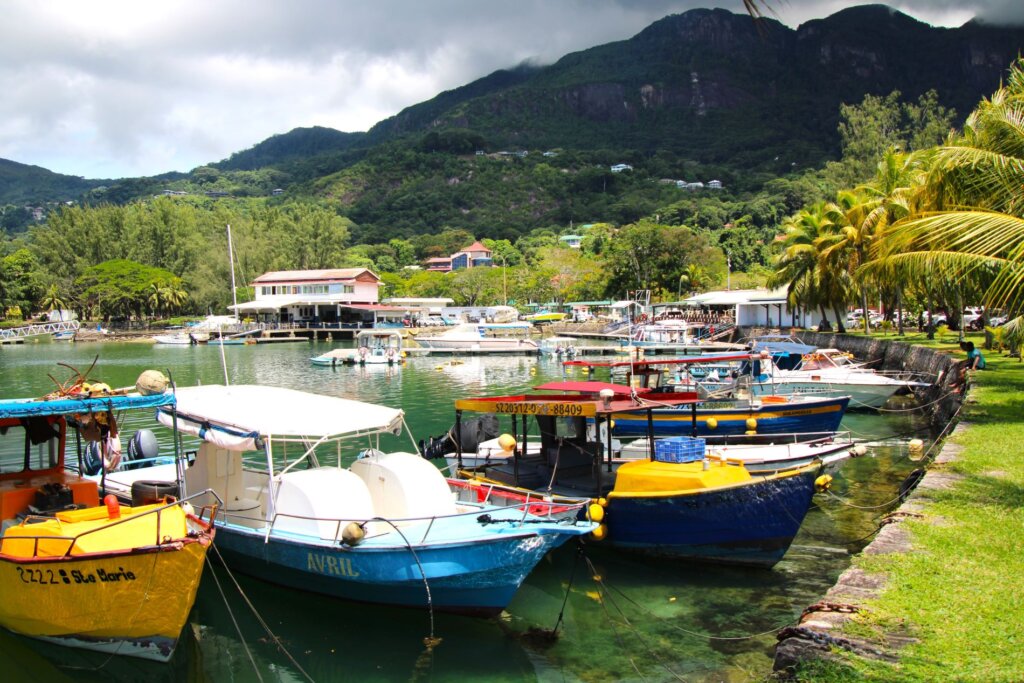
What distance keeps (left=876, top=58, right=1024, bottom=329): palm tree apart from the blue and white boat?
330 inches

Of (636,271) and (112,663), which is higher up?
(636,271)

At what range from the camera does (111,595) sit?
9.07 m

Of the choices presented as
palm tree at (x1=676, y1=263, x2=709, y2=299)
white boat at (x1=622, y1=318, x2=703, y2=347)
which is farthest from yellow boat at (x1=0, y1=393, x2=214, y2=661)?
palm tree at (x1=676, y1=263, x2=709, y2=299)

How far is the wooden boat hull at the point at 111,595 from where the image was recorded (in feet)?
29.0

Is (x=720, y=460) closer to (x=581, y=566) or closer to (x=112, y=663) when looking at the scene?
(x=581, y=566)

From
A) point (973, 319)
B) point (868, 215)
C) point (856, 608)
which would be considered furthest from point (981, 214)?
point (973, 319)

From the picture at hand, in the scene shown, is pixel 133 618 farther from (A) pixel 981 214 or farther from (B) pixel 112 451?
(A) pixel 981 214

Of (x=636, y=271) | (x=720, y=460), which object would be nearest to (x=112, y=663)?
(x=720, y=460)

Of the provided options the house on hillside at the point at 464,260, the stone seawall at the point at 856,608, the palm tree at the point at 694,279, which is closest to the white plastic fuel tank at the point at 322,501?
the stone seawall at the point at 856,608

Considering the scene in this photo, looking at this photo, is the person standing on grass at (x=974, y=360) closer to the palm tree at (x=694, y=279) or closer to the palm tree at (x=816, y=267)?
the palm tree at (x=816, y=267)

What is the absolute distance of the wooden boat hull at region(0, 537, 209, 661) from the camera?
884 centimetres

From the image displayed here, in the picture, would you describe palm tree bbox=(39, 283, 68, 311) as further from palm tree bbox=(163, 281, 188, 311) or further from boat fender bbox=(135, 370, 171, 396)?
boat fender bbox=(135, 370, 171, 396)

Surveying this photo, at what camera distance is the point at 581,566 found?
1318 cm

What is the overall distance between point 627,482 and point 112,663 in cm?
787
